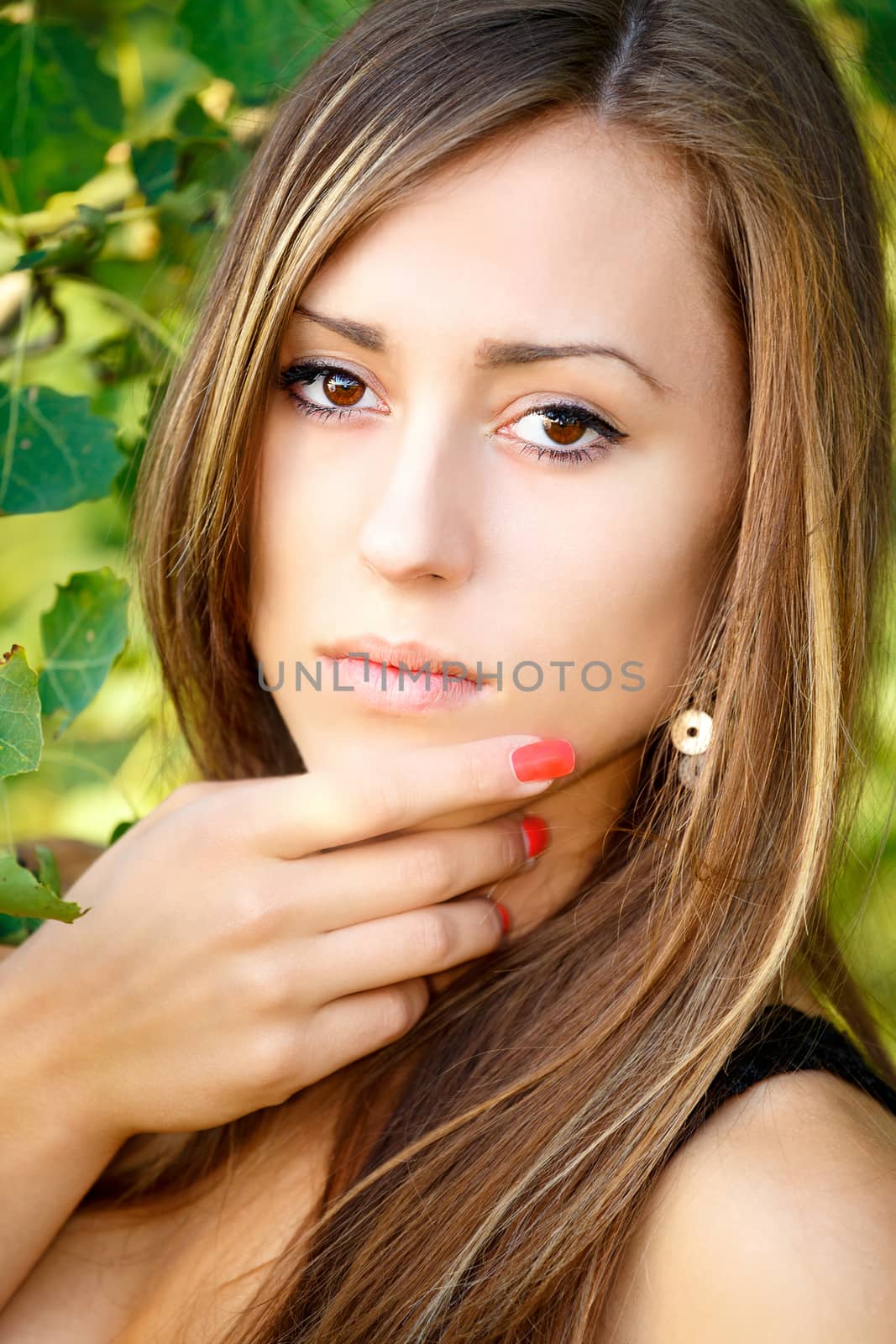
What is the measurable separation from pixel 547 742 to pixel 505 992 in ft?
1.21

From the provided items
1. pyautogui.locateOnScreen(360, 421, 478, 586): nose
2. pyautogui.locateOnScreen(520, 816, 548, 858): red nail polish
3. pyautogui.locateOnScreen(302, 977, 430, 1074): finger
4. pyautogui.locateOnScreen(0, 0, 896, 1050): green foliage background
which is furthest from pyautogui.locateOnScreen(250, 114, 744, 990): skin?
pyautogui.locateOnScreen(0, 0, 896, 1050): green foliage background

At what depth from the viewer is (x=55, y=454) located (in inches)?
69.2

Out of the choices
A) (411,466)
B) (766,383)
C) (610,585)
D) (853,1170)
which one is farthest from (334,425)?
(853,1170)

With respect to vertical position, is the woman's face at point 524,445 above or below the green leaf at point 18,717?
above

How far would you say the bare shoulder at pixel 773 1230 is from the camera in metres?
1.13

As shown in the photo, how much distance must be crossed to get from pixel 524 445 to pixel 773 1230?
2.95ft

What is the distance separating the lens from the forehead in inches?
56.0

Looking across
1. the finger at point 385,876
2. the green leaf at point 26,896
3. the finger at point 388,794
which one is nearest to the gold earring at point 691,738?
the finger at point 388,794

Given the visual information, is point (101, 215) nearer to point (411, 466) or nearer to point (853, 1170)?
point (411, 466)

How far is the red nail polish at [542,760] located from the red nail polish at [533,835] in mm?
160

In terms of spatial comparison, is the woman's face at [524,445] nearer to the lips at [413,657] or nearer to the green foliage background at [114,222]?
the lips at [413,657]

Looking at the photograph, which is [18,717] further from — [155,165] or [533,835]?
[155,165]

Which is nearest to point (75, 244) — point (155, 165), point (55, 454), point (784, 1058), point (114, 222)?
point (114, 222)

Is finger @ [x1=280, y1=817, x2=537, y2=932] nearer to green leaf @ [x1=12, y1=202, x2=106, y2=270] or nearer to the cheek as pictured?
the cheek
